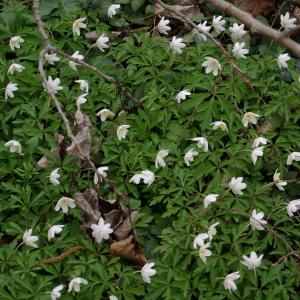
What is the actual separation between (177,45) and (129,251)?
172 cm

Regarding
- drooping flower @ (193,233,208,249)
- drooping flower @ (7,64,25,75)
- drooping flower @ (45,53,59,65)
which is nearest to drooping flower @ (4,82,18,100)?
drooping flower @ (7,64,25,75)

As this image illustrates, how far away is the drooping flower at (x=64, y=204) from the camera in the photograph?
3932 mm

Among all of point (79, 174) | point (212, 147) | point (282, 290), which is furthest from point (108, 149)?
point (282, 290)

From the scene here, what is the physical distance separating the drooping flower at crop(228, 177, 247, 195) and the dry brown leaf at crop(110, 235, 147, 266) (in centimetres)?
74

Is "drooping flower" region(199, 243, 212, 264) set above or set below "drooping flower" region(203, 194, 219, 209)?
below

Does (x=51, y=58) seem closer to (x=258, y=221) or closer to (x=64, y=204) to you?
(x=64, y=204)

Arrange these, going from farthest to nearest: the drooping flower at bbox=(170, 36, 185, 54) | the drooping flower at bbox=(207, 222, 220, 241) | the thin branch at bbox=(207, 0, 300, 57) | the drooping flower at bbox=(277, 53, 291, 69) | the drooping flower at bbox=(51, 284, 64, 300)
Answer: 1. the drooping flower at bbox=(170, 36, 185, 54)
2. the drooping flower at bbox=(277, 53, 291, 69)
3. the drooping flower at bbox=(207, 222, 220, 241)
4. the drooping flower at bbox=(51, 284, 64, 300)
5. the thin branch at bbox=(207, 0, 300, 57)

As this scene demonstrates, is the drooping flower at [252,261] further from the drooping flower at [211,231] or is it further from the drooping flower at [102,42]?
the drooping flower at [102,42]

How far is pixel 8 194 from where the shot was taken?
4.12 m

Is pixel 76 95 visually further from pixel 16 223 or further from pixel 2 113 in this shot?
pixel 16 223

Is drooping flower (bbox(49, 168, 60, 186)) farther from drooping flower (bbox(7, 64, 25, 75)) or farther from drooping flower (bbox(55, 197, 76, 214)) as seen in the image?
drooping flower (bbox(7, 64, 25, 75))

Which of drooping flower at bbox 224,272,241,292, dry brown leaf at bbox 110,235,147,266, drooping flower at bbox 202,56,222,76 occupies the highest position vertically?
drooping flower at bbox 202,56,222,76

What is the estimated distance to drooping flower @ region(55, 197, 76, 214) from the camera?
393 cm

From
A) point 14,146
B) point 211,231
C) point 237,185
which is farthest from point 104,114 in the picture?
point 211,231
